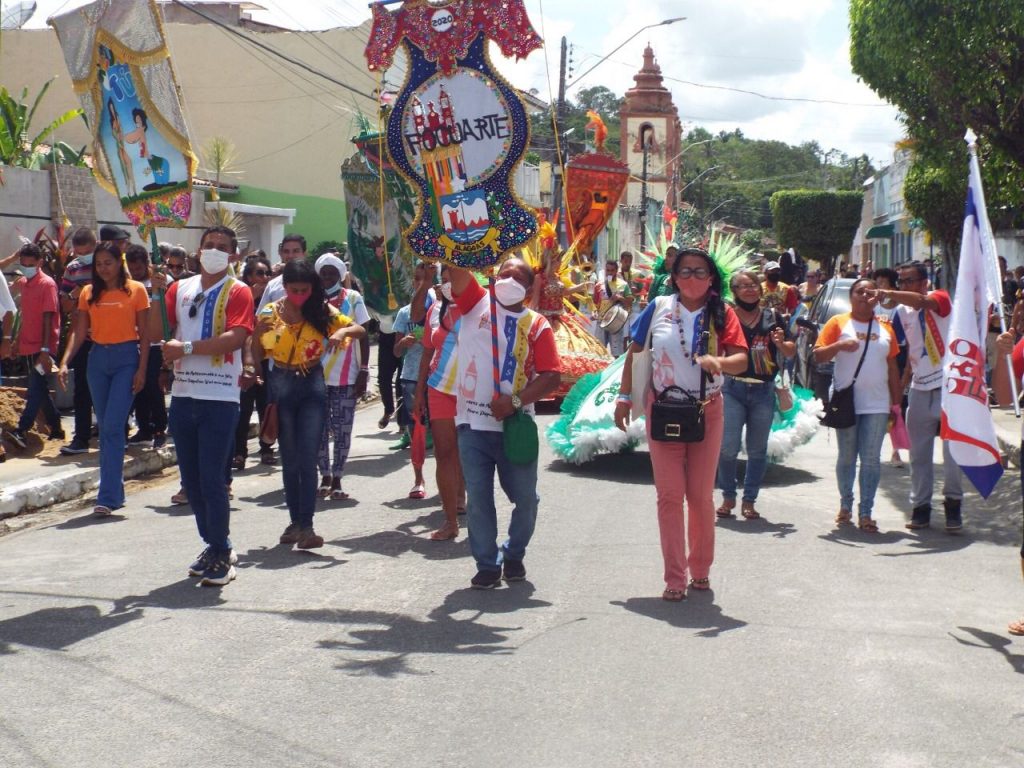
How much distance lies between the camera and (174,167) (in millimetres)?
11570

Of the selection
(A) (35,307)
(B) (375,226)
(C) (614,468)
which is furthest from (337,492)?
(B) (375,226)

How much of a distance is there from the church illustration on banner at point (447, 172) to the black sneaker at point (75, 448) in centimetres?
444

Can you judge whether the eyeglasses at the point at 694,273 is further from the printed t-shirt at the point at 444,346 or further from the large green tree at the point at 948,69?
the large green tree at the point at 948,69

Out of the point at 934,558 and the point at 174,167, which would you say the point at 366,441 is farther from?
the point at 934,558

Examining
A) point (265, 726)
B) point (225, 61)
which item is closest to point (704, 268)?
point (265, 726)

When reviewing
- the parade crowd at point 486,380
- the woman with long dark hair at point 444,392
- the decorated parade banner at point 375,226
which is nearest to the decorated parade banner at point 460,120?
the woman with long dark hair at point 444,392

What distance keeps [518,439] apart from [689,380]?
95 cm

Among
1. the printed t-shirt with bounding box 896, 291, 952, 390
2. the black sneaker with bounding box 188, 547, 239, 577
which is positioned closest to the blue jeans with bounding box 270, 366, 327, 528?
the black sneaker with bounding box 188, 547, 239, 577

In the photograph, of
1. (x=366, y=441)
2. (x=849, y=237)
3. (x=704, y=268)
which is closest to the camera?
(x=704, y=268)

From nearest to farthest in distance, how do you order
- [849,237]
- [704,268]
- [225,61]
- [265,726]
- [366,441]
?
1. [265,726]
2. [704,268]
3. [366,441]
4. [225,61]
5. [849,237]

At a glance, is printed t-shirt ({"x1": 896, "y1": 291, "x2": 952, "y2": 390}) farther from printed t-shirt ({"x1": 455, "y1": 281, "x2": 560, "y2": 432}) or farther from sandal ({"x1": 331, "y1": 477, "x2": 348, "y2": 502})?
sandal ({"x1": 331, "y1": 477, "x2": 348, "y2": 502})

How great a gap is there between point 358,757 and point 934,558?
4.86 meters

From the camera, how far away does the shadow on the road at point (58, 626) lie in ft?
19.2

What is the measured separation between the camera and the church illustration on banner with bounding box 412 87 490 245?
8688 mm
